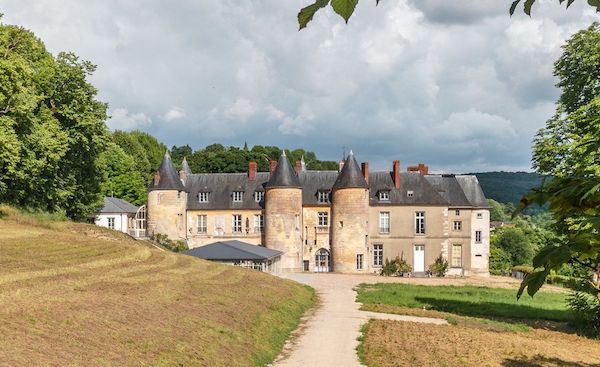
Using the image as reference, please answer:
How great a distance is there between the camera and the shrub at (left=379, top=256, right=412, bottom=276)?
48.5m

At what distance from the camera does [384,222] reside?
49.8 meters

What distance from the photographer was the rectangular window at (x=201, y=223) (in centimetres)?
5184

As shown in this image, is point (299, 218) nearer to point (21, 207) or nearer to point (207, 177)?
point (207, 177)

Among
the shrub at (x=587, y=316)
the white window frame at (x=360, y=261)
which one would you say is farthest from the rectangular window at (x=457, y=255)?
Answer: the shrub at (x=587, y=316)

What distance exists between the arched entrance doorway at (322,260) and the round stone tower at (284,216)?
2035mm

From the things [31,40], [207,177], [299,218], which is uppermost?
[31,40]

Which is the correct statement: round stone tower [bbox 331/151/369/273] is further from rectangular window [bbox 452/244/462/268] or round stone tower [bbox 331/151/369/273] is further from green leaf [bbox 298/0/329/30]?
green leaf [bbox 298/0/329/30]

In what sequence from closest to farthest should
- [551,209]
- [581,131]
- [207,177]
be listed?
1. [551,209]
2. [581,131]
3. [207,177]

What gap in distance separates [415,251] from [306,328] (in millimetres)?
29240

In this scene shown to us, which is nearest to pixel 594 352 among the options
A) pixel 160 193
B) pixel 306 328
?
pixel 306 328

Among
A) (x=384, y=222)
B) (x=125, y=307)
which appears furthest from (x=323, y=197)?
(x=125, y=307)

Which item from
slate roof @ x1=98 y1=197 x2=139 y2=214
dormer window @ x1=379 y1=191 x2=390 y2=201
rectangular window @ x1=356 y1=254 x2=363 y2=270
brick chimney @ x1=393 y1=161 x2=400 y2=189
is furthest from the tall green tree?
brick chimney @ x1=393 y1=161 x2=400 y2=189

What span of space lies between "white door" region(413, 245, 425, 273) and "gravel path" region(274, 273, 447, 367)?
1539 centimetres

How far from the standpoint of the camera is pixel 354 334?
2036cm
